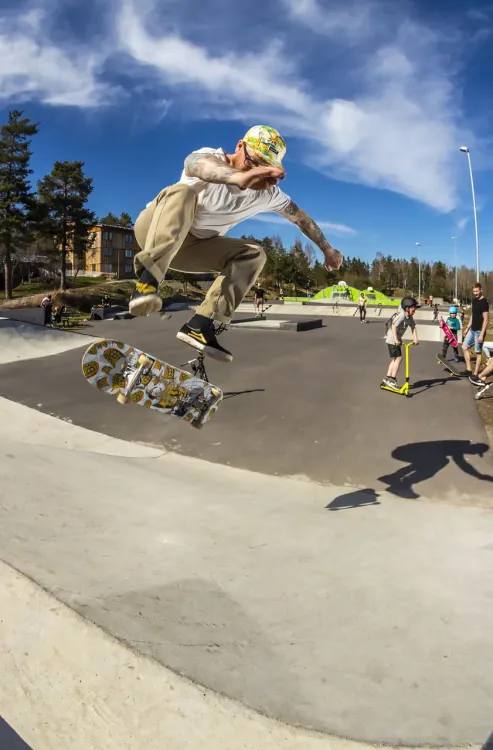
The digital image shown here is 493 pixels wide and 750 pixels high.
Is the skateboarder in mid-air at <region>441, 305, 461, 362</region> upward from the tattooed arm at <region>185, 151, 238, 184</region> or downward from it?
downward

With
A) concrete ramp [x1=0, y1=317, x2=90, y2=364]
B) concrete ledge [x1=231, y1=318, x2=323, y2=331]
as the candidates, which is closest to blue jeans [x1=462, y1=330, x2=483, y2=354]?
concrete ledge [x1=231, y1=318, x2=323, y2=331]

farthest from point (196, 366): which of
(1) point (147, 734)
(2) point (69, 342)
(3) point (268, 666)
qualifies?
(2) point (69, 342)

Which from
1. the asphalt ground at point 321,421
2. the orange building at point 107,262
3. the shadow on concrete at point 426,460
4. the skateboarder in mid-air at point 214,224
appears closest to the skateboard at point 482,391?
the asphalt ground at point 321,421

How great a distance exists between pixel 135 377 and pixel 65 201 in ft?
125

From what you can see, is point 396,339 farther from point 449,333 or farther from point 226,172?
point 226,172

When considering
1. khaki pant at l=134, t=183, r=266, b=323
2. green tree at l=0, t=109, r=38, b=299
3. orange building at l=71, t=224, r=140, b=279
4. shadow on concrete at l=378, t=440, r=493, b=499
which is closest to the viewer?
khaki pant at l=134, t=183, r=266, b=323

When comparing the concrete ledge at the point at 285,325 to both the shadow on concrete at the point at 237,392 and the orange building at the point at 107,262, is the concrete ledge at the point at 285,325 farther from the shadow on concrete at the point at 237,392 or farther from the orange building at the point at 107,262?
the orange building at the point at 107,262

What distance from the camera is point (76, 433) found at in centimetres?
811

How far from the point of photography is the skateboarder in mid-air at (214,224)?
3008 millimetres

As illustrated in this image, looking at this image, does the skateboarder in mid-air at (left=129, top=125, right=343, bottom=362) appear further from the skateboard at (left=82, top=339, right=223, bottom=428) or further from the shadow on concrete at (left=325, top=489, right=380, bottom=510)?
the shadow on concrete at (left=325, top=489, right=380, bottom=510)

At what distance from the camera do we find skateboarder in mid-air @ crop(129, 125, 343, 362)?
301cm

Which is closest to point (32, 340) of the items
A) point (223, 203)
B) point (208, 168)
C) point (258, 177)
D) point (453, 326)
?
point (453, 326)

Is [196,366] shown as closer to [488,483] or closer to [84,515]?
[84,515]

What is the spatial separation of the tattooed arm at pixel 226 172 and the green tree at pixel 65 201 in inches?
1467
